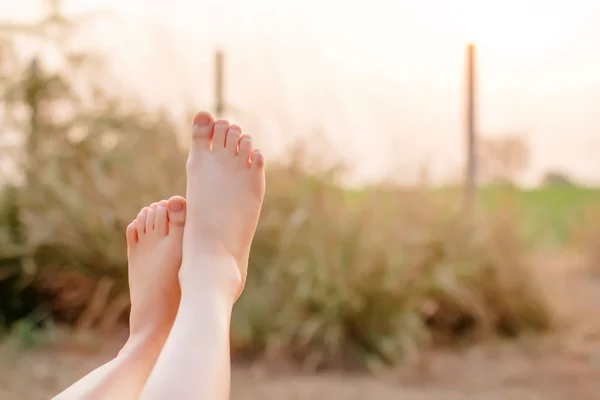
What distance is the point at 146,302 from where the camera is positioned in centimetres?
132

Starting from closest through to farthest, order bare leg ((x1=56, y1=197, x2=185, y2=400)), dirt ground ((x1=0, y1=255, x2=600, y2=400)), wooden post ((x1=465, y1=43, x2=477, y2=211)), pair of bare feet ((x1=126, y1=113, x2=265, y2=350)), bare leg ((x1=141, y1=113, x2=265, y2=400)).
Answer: bare leg ((x1=141, y1=113, x2=265, y2=400))
bare leg ((x1=56, y1=197, x2=185, y2=400))
pair of bare feet ((x1=126, y1=113, x2=265, y2=350))
dirt ground ((x1=0, y1=255, x2=600, y2=400))
wooden post ((x1=465, y1=43, x2=477, y2=211))

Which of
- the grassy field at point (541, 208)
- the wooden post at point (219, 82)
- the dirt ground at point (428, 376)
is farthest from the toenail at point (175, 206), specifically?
the wooden post at point (219, 82)

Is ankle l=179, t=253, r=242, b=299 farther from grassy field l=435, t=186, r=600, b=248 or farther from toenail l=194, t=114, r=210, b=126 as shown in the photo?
grassy field l=435, t=186, r=600, b=248

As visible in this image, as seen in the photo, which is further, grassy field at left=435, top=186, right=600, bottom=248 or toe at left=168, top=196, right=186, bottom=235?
grassy field at left=435, top=186, right=600, bottom=248

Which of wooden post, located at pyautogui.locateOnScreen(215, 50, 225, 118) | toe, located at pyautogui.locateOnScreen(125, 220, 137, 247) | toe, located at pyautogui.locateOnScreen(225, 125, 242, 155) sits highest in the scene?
wooden post, located at pyautogui.locateOnScreen(215, 50, 225, 118)

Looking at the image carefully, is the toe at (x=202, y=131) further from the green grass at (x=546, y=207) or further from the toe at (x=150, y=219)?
the green grass at (x=546, y=207)

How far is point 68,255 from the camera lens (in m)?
2.94

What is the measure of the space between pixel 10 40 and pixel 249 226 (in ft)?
7.40

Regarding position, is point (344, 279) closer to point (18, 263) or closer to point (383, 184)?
point (383, 184)

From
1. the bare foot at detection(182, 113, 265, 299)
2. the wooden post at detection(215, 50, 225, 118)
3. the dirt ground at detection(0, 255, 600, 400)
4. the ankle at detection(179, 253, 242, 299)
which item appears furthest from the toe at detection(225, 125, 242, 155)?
the wooden post at detection(215, 50, 225, 118)

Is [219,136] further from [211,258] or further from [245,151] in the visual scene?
[211,258]

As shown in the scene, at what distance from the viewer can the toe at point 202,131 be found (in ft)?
4.80

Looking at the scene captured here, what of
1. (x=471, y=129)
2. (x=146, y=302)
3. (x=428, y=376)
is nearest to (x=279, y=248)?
(x=428, y=376)

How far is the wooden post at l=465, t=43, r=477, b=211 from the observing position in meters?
3.24
